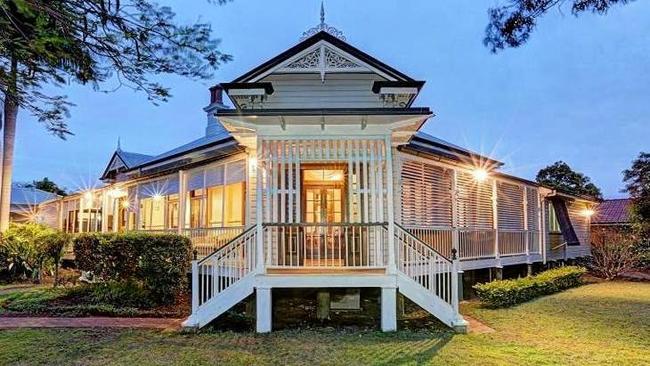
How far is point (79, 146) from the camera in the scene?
3391 inches

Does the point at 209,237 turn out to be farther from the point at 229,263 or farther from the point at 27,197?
the point at 27,197

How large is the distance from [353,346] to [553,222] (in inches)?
633

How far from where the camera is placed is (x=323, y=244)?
397 inches

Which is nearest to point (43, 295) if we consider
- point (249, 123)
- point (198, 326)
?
point (198, 326)

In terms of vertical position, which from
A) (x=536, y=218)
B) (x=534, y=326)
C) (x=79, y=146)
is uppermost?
(x=79, y=146)

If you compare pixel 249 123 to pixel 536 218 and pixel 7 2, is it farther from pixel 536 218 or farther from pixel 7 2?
pixel 536 218

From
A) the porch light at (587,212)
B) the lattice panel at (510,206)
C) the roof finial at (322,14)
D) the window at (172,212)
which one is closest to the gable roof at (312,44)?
the roof finial at (322,14)

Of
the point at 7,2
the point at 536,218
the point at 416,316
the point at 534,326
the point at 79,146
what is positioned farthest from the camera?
the point at 79,146

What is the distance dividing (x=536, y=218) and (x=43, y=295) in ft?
53.3

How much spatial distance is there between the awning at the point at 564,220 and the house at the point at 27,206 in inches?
983

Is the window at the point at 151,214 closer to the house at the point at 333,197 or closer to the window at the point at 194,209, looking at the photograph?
the house at the point at 333,197

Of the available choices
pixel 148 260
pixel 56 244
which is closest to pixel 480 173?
pixel 148 260

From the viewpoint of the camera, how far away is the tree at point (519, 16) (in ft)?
18.1

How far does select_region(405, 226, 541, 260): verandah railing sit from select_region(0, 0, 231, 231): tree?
7231 millimetres
